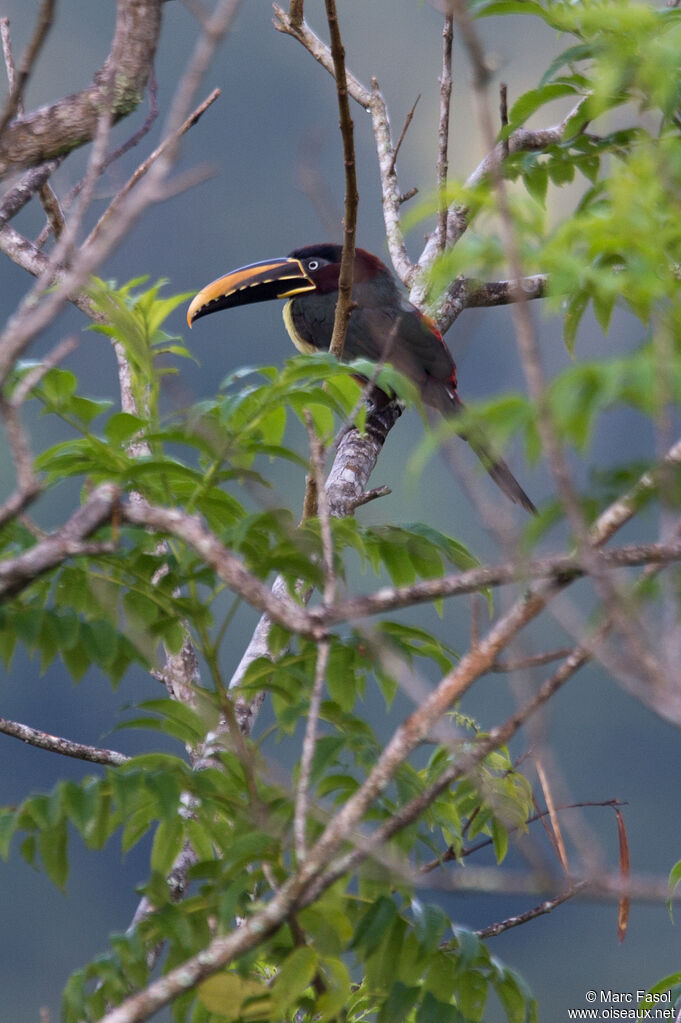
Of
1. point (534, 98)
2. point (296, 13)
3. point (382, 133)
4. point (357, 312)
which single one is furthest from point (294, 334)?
point (534, 98)

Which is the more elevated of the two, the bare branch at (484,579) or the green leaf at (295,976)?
the bare branch at (484,579)

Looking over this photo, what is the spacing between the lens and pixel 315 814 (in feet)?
6.73

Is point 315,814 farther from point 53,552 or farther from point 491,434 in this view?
point 491,434

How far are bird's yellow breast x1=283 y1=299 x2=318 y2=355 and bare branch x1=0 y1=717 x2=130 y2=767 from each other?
3.59m

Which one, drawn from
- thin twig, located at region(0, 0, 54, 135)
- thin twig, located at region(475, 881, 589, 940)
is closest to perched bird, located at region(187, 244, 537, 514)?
thin twig, located at region(475, 881, 589, 940)

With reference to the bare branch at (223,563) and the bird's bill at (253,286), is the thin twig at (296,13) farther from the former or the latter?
the bare branch at (223,563)

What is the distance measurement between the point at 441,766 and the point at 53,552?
1182 millimetres

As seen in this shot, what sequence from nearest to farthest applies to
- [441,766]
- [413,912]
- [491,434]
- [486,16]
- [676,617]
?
[491,434] → [676,617] → [413,912] → [486,16] → [441,766]

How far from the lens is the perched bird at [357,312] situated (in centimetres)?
559

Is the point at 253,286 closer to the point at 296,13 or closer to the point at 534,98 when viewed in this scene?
the point at 296,13

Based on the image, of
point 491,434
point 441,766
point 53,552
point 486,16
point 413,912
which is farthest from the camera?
point 441,766

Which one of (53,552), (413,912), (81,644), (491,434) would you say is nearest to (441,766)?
(413,912)

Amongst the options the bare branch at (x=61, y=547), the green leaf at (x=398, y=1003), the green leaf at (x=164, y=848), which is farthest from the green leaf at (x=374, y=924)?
the bare branch at (x=61, y=547)

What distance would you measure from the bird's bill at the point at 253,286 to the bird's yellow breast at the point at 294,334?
0.43ft
